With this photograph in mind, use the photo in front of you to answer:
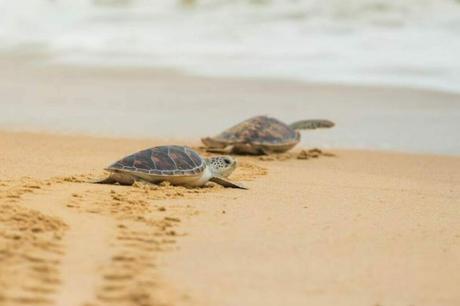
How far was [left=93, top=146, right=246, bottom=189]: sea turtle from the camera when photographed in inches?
257

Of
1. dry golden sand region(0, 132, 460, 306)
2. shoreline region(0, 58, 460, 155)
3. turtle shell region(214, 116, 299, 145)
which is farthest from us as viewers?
shoreline region(0, 58, 460, 155)

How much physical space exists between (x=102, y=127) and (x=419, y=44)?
9015 millimetres

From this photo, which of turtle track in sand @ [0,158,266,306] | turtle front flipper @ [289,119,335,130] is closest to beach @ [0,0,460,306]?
turtle track in sand @ [0,158,266,306]

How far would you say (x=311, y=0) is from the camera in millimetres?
22875

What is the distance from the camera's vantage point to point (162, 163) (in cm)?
657

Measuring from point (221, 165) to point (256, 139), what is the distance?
206 centimetres

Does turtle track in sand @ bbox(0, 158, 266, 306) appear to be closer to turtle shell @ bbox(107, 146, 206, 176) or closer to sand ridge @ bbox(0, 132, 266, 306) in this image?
sand ridge @ bbox(0, 132, 266, 306)

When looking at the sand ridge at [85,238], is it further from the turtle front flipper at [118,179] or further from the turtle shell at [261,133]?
the turtle shell at [261,133]

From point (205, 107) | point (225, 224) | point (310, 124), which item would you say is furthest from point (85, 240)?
point (205, 107)

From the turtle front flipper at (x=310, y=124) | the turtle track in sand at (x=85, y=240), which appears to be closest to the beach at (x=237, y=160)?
the turtle track in sand at (x=85, y=240)

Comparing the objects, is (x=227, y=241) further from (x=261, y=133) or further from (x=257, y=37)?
(x=257, y=37)

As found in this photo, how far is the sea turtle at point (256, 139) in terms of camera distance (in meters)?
9.15

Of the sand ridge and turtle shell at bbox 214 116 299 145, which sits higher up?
turtle shell at bbox 214 116 299 145

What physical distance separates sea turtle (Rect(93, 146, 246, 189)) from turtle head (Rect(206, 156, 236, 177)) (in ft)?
0.39
